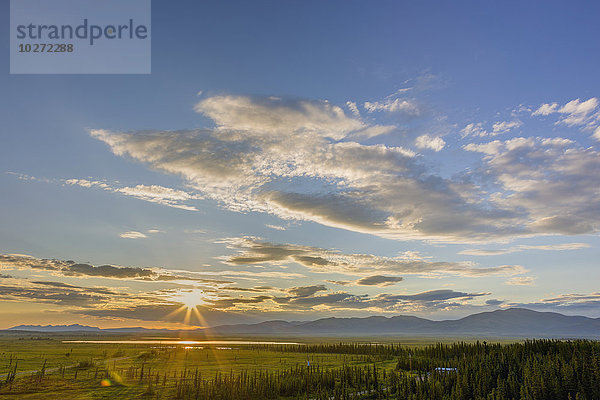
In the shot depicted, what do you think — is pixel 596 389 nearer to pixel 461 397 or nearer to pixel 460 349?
pixel 461 397

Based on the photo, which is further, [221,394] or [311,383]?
[311,383]

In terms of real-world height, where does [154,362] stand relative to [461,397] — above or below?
below

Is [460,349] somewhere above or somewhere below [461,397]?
below

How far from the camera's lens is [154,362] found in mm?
94688

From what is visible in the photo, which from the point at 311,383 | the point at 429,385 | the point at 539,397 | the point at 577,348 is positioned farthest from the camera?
the point at 577,348

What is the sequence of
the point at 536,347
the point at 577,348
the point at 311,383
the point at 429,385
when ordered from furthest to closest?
the point at 536,347 < the point at 577,348 < the point at 311,383 < the point at 429,385

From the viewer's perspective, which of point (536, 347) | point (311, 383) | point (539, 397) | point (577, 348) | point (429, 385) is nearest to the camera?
point (539, 397)

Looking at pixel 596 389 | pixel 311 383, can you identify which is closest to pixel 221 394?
pixel 311 383

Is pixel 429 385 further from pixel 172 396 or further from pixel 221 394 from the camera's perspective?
pixel 172 396

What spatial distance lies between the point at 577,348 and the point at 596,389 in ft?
77.8

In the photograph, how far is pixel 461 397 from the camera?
45.2m

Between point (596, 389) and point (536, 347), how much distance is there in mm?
27426

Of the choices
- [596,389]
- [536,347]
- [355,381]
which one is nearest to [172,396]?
[355,381]

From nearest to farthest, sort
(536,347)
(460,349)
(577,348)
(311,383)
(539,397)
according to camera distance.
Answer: (539,397) < (311,383) < (577,348) < (536,347) < (460,349)
